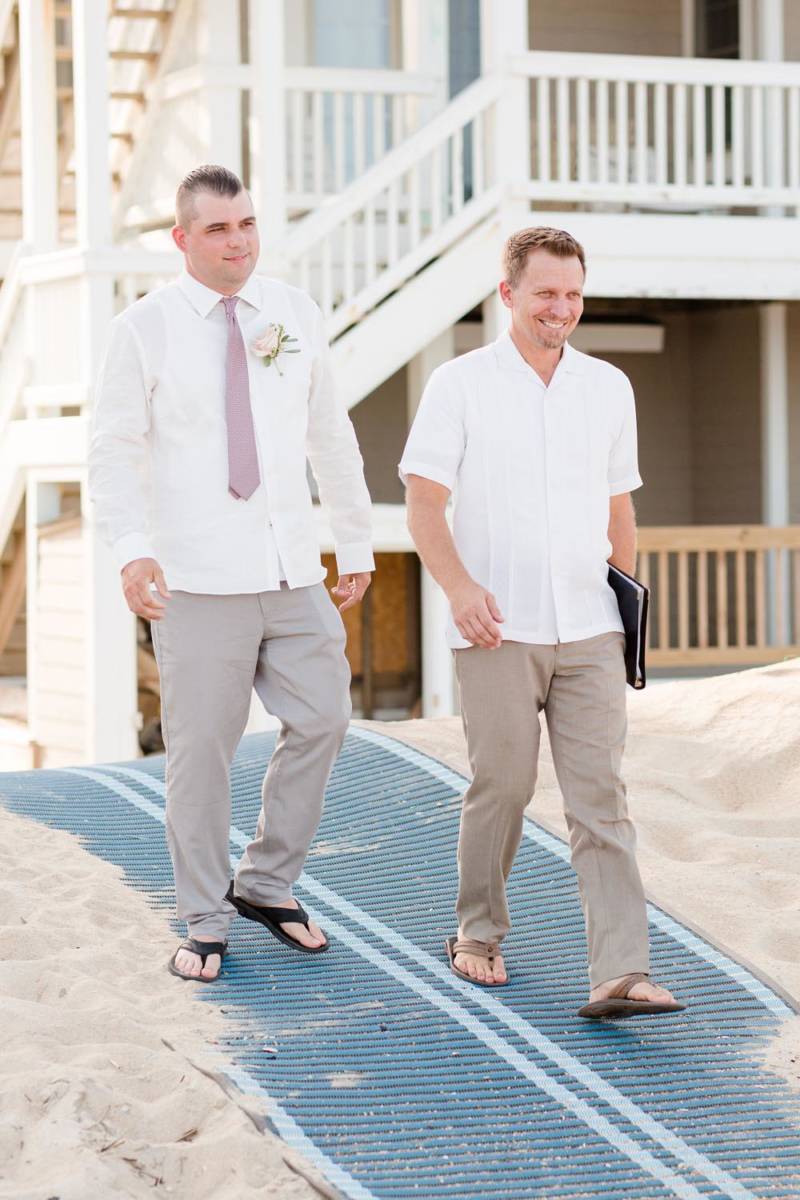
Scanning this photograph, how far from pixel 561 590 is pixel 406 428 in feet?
33.9

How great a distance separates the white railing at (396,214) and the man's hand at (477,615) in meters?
6.47

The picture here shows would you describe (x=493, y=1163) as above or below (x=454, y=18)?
below

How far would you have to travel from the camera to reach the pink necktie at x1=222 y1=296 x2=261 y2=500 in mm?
4531

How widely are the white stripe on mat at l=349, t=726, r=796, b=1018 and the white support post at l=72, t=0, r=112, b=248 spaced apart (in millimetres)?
4982

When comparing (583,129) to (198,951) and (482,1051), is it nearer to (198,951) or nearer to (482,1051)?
(198,951)

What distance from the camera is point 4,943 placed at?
15.5ft

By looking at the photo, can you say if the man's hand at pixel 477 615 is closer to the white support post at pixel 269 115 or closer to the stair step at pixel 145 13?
the white support post at pixel 269 115

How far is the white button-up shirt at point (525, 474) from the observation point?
441cm

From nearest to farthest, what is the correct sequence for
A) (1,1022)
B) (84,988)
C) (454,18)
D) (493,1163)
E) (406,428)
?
(493,1163) < (1,1022) < (84,988) < (454,18) < (406,428)

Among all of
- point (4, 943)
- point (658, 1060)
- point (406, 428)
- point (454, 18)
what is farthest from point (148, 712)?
point (658, 1060)

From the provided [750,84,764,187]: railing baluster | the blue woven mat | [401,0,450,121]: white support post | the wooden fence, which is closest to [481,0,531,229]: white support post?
[401,0,450,121]: white support post

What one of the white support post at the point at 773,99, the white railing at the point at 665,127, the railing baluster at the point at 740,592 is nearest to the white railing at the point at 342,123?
the white railing at the point at 665,127

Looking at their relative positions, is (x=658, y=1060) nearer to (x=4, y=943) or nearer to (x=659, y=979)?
(x=659, y=979)

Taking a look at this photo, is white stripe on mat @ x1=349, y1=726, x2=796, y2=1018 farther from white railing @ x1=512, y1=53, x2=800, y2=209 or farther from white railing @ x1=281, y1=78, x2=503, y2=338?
white railing @ x1=512, y1=53, x2=800, y2=209
